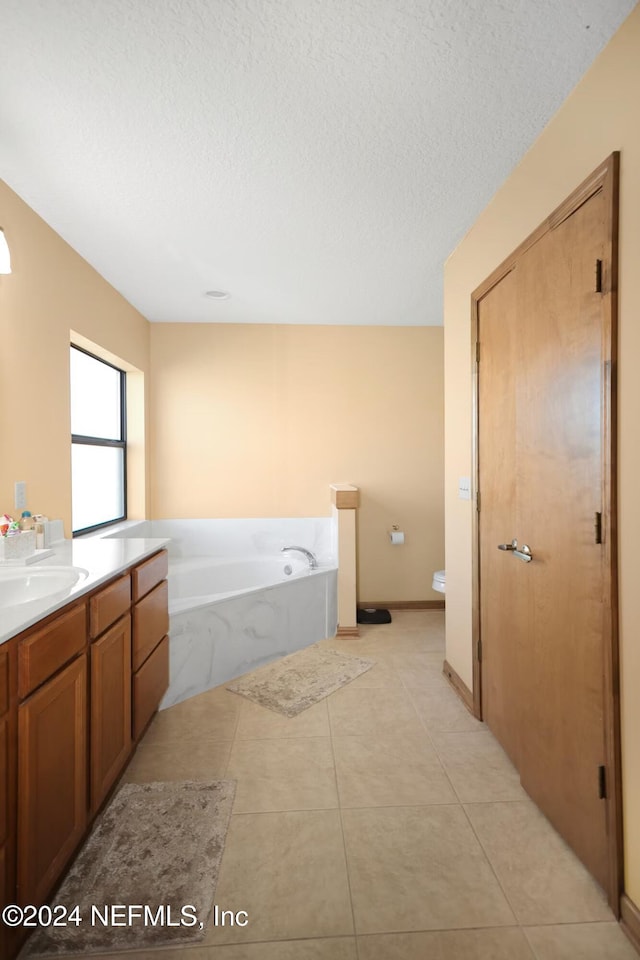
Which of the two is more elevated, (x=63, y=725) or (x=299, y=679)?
(x=63, y=725)

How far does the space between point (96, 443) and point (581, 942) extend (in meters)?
3.33

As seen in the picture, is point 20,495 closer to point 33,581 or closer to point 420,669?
point 33,581

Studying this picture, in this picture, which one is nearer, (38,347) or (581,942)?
(581,942)

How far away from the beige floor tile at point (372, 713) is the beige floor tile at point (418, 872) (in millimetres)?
505

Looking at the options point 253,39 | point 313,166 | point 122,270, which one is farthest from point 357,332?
point 253,39

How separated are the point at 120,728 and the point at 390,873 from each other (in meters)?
1.06

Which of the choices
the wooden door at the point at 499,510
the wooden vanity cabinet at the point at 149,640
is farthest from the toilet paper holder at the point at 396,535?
the wooden vanity cabinet at the point at 149,640

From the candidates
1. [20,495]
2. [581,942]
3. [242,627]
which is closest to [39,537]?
[20,495]

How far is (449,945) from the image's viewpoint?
1219 millimetres

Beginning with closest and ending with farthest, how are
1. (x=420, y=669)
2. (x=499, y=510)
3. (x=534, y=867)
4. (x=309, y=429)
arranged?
(x=534, y=867), (x=499, y=510), (x=420, y=669), (x=309, y=429)

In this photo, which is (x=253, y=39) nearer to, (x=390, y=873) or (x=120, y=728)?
(x=120, y=728)

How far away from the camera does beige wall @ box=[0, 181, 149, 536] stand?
203 cm

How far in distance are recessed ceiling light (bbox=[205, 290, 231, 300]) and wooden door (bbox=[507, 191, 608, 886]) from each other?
2.07 m

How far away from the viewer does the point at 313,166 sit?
188 cm
